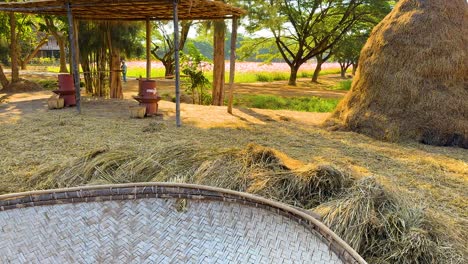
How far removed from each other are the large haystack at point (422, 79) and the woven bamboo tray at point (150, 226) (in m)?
3.29

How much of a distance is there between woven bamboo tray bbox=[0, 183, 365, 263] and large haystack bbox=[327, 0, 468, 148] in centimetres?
329

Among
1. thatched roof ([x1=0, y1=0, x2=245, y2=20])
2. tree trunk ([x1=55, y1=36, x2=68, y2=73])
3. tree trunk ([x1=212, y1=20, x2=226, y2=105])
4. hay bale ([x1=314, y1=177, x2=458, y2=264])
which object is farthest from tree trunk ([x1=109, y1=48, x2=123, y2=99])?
hay bale ([x1=314, y1=177, x2=458, y2=264])

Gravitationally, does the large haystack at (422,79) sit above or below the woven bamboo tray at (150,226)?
above

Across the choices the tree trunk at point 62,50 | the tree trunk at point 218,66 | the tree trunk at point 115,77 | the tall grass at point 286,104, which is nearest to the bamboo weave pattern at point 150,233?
the tree trunk at point 218,66

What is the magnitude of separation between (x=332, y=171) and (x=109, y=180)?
1581mm

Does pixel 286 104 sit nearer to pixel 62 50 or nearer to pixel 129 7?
pixel 129 7

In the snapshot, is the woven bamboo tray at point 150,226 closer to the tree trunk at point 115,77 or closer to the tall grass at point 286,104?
the tall grass at point 286,104

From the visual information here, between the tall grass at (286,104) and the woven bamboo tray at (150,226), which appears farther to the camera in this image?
the tall grass at (286,104)

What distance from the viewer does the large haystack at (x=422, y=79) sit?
14.8ft

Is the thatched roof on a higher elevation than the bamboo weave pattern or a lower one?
higher

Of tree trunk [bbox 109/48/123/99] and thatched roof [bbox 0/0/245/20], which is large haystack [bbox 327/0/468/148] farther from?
tree trunk [bbox 109/48/123/99]

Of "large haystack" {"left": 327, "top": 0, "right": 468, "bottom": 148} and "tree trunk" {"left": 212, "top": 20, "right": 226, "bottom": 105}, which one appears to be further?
"tree trunk" {"left": 212, "top": 20, "right": 226, "bottom": 105}

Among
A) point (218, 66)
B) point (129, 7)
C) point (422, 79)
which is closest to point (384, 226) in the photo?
point (422, 79)

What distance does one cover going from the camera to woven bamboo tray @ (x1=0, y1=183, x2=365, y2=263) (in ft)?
5.84
